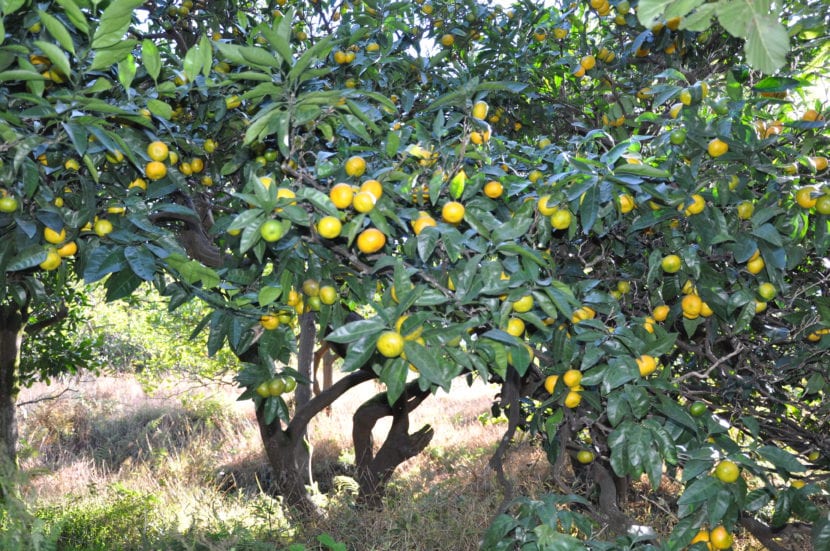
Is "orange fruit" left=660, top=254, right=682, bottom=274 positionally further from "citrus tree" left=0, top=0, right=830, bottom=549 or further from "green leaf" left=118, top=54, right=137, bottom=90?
"green leaf" left=118, top=54, right=137, bottom=90

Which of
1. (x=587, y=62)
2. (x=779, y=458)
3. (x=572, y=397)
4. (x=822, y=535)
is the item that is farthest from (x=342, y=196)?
(x=587, y=62)

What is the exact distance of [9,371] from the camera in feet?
16.2

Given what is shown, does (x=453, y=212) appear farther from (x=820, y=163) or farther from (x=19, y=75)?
(x=820, y=163)

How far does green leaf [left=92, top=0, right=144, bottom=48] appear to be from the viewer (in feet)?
4.07

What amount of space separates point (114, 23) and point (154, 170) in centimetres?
61

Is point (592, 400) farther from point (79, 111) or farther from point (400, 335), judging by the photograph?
point (79, 111)

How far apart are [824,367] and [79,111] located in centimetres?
249

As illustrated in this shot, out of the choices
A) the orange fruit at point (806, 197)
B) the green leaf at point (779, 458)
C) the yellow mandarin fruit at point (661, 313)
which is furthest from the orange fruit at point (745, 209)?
the green leaf at point (779, 458)

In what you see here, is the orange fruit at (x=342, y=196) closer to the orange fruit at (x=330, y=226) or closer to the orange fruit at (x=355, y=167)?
the orange fruit at (x=330, y=226)

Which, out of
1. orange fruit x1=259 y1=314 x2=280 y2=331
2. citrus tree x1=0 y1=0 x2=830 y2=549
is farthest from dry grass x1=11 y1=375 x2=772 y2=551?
orange fruit x1=259 y1=314 x2=280 y2=331

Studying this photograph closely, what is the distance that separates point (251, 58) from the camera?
1387 mm

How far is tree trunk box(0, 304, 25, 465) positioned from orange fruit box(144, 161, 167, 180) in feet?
12.1

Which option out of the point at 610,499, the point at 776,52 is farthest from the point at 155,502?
the point at 776,52

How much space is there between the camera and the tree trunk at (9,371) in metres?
4.81
